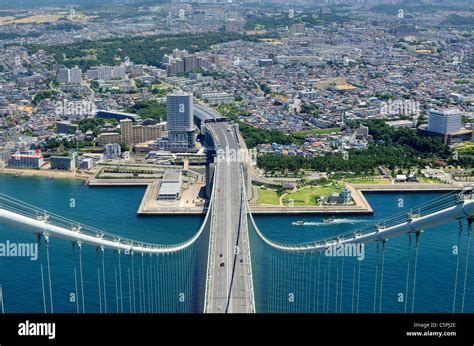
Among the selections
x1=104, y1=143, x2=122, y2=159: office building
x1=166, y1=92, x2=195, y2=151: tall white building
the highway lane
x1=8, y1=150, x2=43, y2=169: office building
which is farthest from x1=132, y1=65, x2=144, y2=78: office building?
the highway lane

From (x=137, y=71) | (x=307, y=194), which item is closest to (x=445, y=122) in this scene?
(x=307, y=194)

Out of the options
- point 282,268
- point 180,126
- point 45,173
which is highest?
point 282,268

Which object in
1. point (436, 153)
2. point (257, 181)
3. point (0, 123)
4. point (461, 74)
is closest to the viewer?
point (257, 181)

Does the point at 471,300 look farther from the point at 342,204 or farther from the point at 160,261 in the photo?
the point at 342,204

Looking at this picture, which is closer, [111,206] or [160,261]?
[160,261]

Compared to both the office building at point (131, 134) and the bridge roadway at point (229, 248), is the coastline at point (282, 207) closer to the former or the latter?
the bridge roadway at point (229, 248)

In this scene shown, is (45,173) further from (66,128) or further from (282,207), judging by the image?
(282,207)

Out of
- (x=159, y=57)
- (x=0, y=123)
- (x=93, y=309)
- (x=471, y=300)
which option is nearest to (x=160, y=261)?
(x=93, y=309)
